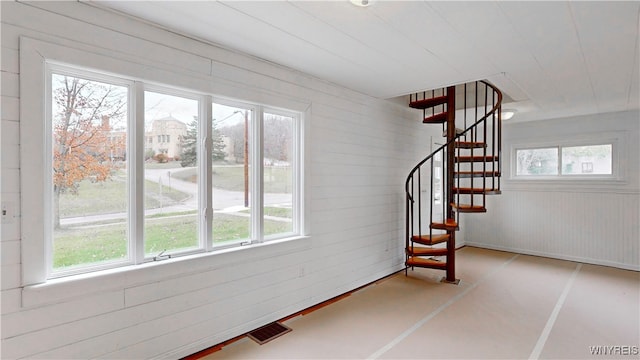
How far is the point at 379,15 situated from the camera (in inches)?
78.9

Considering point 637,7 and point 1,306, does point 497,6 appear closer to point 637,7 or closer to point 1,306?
point 637,7

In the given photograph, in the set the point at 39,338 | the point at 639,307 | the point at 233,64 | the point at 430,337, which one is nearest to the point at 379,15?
the point at 233,64

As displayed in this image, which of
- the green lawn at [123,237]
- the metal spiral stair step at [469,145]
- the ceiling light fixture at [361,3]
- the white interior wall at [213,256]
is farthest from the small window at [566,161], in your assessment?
the green lawn at [123,237]

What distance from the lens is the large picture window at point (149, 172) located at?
193 centimetres

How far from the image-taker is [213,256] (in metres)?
2.50

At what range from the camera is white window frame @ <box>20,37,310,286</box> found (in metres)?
1.70

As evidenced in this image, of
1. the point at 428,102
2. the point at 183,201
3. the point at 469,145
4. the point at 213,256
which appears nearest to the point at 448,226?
the point at 469,145

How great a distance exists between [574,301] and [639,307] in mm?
610

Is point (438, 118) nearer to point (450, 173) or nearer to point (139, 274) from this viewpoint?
point (450, 173)

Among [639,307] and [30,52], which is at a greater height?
[30,52]

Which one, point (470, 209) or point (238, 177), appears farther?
point (470, 209)

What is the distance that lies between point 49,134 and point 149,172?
0.61 m

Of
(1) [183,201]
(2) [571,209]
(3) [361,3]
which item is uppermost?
(3) [361,3]

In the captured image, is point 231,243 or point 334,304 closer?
point 231,243
